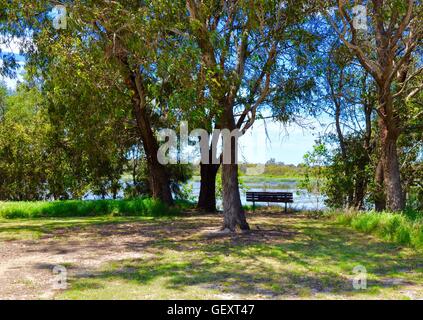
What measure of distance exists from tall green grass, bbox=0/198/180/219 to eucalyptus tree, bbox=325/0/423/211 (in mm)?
7352

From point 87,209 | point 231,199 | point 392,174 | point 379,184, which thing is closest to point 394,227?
point 392,174

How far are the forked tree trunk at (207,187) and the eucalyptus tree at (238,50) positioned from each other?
620 cm

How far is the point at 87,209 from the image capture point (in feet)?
55.9

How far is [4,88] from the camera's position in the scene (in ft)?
114

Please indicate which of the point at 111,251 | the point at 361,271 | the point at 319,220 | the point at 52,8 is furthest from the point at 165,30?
the point at 319,220

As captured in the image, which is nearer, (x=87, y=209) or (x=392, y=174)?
(x=392, y=174)

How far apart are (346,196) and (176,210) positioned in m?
6.26

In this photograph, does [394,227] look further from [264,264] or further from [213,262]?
[213,262]

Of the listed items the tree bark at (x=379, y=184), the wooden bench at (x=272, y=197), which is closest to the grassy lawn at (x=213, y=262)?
the tree bark at (x=379, y=184)

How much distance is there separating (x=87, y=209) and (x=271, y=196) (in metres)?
7.21

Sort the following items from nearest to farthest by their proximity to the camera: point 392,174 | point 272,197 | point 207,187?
point 392,174
point 207,187
point 272,197

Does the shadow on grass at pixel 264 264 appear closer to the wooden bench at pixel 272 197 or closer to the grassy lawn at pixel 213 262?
the grassy lawn at pixel 213 262

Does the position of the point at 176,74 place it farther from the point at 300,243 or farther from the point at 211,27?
Result: the point at 300,243

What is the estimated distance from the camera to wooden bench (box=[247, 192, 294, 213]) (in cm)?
1877
